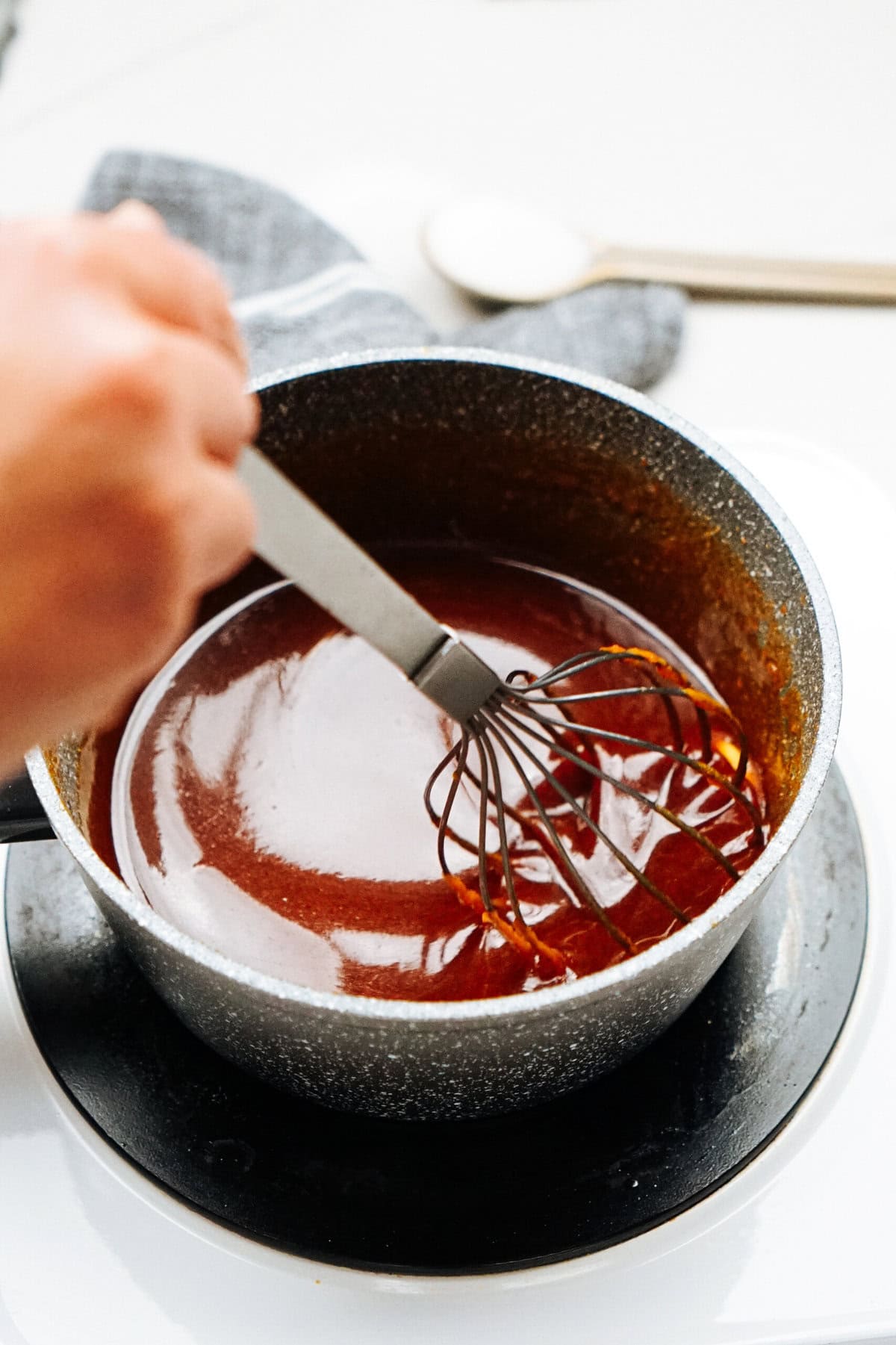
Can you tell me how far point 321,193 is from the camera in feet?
2.37

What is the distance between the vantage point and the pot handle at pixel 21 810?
387 millimetres

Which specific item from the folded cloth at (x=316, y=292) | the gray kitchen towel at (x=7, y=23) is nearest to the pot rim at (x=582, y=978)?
the folded cloth at (x=316, y=292)

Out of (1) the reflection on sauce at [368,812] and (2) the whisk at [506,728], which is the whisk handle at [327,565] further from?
(1) the reflection on sauce at [368,812]

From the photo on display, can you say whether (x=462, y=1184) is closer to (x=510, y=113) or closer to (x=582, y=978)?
(x=582, y=978)

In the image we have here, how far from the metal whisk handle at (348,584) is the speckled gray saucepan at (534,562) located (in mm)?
91

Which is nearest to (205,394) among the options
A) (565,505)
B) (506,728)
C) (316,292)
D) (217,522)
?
(217,522)

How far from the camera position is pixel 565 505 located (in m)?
0.52

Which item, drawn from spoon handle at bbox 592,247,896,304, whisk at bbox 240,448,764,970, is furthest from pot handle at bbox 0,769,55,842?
spoon handle at bbox 592,247,896,304

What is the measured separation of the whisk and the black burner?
0.14 ft

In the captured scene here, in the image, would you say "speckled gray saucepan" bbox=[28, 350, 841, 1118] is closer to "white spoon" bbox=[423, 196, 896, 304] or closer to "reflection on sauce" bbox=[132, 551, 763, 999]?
"reflection on sauce" bbox=[132, 551, 763, 999]

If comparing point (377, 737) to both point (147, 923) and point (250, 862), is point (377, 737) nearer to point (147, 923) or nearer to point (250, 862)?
point (250, 862)

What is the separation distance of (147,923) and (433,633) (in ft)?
0.35

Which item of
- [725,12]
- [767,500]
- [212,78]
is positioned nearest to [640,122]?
[725,12]

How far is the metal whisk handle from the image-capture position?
0.27 m
